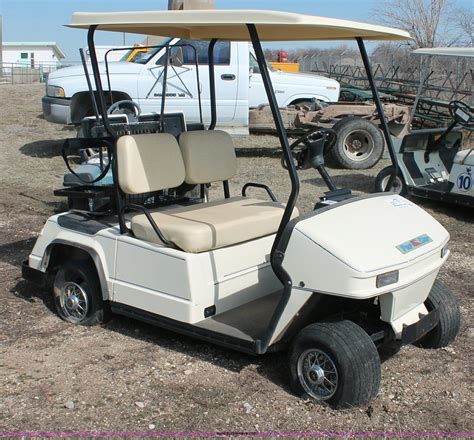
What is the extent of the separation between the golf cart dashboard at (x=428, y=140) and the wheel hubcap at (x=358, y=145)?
5.48 ft

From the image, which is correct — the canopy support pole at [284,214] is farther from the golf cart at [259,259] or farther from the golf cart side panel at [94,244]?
the golf cart side panel at [94,244]

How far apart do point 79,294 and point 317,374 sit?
1.79m

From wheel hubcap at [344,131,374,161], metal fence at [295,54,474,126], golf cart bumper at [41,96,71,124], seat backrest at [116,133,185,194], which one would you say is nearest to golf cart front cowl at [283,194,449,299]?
seat backrest at [116,133,185,194]

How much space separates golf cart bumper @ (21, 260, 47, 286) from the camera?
466cm

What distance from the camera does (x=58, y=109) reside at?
10539 millimetres

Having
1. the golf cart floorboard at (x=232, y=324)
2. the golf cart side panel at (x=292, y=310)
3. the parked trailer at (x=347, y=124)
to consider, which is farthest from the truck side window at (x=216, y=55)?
the golf cart side panel at (x=292, y=310)

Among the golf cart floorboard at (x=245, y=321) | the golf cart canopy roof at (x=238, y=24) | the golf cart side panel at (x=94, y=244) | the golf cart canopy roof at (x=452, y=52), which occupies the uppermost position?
the golf cart canopy roof at (x=238, y=24)

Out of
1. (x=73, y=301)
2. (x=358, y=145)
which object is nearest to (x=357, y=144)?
(x=358, y=145)

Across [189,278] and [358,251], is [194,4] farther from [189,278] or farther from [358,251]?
[358,251]

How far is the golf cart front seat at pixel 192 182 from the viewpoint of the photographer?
12.7 ft

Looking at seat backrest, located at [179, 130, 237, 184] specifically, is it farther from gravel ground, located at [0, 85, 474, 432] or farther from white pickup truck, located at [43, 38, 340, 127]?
white pickup truck, located at [43, 38, 340, 127]

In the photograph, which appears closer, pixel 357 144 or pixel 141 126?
pixel 141 126

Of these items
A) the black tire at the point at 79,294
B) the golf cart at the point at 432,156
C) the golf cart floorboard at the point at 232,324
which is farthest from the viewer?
the golf cart at the point at 432,156

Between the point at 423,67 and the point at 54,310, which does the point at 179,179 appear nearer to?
the point at 54,310
